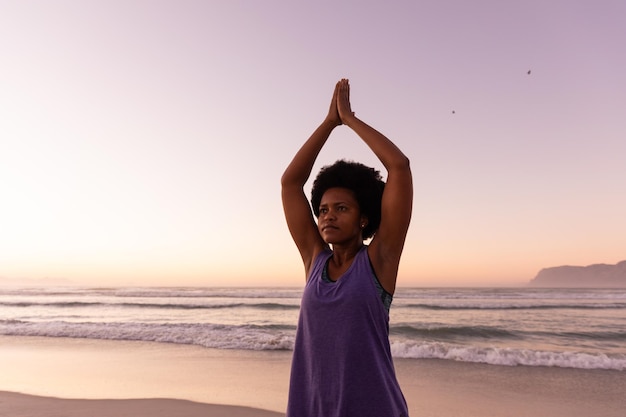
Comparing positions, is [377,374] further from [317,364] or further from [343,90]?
[343,90]

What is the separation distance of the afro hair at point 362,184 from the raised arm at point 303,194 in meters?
0.10

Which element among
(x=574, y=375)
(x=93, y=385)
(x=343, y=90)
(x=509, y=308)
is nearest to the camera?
(x=343, y=90)

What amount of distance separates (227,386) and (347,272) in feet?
19.5

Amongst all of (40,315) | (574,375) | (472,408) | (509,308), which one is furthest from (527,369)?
(40,315)

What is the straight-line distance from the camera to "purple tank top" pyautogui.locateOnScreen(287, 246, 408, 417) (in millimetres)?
1555

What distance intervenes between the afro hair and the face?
0.9 inches

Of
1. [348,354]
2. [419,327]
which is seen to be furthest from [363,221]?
[419,327]

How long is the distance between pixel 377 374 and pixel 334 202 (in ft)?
2.04

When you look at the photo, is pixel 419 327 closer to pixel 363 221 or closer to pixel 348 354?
pixel 363 221

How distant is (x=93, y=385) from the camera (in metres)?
7.04

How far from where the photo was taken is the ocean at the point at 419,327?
10.1 m

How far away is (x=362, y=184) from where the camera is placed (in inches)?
73.9

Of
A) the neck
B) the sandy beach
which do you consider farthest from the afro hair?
the sandy beach

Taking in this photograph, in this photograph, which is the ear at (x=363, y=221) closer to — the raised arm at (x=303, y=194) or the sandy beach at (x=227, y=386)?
the raised arm at (x=303, y=194)
